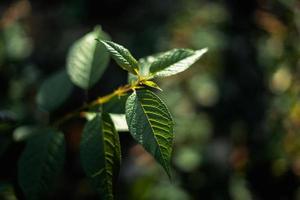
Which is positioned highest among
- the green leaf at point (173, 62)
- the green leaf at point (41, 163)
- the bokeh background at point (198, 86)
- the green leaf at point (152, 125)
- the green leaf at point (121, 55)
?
the green leaf at point (121, 55)

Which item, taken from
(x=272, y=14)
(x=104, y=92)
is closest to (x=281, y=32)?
(x=272, y=14)

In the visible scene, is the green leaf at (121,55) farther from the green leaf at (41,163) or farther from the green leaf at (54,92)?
the green leaf at (54,92)

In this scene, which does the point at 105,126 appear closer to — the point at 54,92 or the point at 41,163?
the point at 41,163

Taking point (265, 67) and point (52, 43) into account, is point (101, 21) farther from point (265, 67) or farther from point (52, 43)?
point (265, 67)

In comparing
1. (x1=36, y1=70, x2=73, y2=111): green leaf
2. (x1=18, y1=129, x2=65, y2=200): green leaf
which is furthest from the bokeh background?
(x1=18, y1=129, x2=65, y2=200): green leaf

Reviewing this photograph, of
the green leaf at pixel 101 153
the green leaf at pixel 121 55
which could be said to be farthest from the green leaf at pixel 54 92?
the green leaf at pixel 121 55
